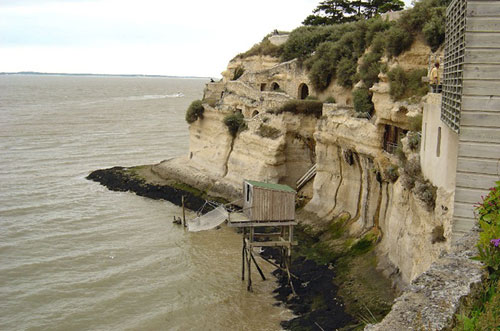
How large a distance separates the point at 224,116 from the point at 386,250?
60.2ft

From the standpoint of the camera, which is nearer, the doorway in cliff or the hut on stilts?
the hut on stilts

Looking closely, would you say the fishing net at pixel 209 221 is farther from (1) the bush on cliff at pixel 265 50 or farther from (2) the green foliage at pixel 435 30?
(1) the bush on cliff at pixel 265 50

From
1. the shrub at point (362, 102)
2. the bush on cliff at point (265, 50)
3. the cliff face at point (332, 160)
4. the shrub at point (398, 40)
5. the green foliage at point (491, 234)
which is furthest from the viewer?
the bush on cliff at point (265, 50)

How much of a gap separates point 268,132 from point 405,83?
10.1 metres

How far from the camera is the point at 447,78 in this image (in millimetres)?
12641

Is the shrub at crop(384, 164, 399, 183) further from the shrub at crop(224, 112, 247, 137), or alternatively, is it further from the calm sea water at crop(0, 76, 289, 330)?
the shrub at crop(224, 112, 247, 137)

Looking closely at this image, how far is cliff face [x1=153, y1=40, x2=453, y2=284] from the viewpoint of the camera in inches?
647

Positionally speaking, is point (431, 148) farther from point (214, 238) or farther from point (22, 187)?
point (22, 187)

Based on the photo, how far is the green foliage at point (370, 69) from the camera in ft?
84.2

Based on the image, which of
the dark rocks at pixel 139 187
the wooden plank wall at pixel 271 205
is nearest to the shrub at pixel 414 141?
the wooden plank wall at pixel 271 205

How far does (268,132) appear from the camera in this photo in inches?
1187

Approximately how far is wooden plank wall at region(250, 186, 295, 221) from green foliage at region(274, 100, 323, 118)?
10.2 meters

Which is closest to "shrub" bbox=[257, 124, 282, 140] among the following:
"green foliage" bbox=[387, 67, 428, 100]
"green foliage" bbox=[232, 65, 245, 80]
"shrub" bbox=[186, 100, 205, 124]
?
"shrub" bbox=[186, 100, 205, 124]

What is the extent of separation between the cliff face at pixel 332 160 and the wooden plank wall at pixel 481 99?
7.33ft
